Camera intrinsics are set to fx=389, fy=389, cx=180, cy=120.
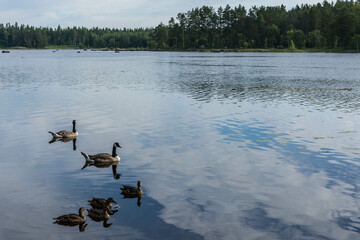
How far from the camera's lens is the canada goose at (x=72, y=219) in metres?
13.3

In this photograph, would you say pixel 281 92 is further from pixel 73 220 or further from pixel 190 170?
pixel 73 220

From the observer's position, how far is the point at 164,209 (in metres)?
14.8

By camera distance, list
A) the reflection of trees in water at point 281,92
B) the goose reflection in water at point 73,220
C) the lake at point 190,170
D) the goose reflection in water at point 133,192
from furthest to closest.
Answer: the reflection of trees in water at point 281,92, the goose reflection in water at point 133,192, the lake at point 190,170, the goose reflection in water at point 73,220

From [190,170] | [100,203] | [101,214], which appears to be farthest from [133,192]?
[190,170]

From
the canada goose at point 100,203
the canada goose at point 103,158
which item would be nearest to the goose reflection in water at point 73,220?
the canada goose at point 100,203

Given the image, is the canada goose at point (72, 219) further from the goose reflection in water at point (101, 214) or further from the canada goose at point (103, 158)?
the canada goose at point (103, 158)

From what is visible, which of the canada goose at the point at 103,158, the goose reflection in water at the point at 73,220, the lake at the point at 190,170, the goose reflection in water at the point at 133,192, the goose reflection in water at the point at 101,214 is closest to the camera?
the goose reflection in water at the point at 73,220

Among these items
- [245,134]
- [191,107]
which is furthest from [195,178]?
[191,107]

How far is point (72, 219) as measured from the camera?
1334 cm

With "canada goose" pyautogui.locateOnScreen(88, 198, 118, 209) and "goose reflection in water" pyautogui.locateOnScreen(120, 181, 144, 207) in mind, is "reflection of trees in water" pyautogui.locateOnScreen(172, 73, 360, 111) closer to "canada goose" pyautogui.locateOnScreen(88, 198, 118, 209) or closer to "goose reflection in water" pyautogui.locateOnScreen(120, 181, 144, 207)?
"goose reflection in water" pyautogui.locateOnScreen(120, 181, 144, 207)

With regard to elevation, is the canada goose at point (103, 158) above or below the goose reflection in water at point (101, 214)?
above

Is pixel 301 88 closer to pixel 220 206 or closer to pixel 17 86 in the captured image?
pixel 17 86

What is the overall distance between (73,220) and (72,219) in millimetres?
51

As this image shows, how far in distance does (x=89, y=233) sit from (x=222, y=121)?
69.0ft
